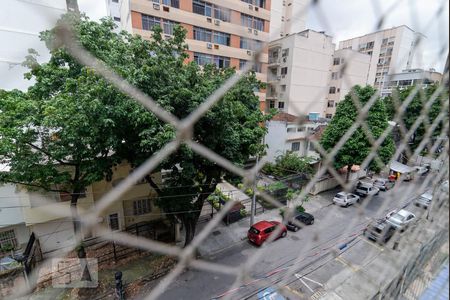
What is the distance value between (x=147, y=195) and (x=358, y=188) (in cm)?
1164

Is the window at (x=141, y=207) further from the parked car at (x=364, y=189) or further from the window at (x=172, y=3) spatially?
the parked car at (x=364, y=189)

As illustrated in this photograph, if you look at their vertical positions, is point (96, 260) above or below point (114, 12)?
below

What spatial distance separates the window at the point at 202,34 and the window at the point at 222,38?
418 mm

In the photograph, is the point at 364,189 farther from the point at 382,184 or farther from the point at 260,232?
the point at 260,232

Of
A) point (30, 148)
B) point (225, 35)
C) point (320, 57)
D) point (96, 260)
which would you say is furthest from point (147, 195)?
point (320, 57)

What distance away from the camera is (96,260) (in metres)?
8.03

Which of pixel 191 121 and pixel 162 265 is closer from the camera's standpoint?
pixel 191 121

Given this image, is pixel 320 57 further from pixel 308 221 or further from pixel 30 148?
pixel 30 148

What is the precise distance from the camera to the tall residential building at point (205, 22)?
12.6 metres

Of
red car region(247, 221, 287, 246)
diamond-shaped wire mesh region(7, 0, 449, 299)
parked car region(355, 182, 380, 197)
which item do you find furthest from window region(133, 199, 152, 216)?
parked car region(355, 182, 380, 197)

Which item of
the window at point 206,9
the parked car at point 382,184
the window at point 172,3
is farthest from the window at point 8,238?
the parked car at point 382,184

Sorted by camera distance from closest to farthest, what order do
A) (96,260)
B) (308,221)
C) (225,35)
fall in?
1. (96,260)
2. (308,221)
3. (225,35)

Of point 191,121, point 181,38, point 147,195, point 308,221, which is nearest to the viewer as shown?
point 191,121

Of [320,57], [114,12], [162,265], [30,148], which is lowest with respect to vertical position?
[162,265]
